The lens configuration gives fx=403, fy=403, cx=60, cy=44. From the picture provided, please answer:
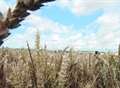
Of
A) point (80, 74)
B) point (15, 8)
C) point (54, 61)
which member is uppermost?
point (15, 8)

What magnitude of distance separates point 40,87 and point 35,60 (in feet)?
2.22

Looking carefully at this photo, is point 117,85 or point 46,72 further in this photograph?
point 117,85

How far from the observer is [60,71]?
4.74 metres

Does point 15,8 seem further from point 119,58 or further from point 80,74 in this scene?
point 119,58

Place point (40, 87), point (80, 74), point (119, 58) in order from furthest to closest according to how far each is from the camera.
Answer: point (119, 58) < point (80, 74) < point (40, 87)

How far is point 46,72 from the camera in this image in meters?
4.66

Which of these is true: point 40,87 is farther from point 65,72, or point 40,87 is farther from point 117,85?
point 117,85

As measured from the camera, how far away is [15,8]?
2.80 feet

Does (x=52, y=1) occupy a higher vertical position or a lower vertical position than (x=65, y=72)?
higher

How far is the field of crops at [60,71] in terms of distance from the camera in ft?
14.4

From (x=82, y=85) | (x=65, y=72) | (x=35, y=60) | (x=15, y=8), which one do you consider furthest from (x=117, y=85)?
(x=15, y=8)

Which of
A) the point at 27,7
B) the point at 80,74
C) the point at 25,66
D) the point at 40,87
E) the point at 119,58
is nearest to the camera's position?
the point at 27,7

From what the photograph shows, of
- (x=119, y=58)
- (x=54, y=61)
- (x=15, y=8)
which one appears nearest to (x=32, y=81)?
(x=54, y=61)

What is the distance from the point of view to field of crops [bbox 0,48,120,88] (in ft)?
14.4
